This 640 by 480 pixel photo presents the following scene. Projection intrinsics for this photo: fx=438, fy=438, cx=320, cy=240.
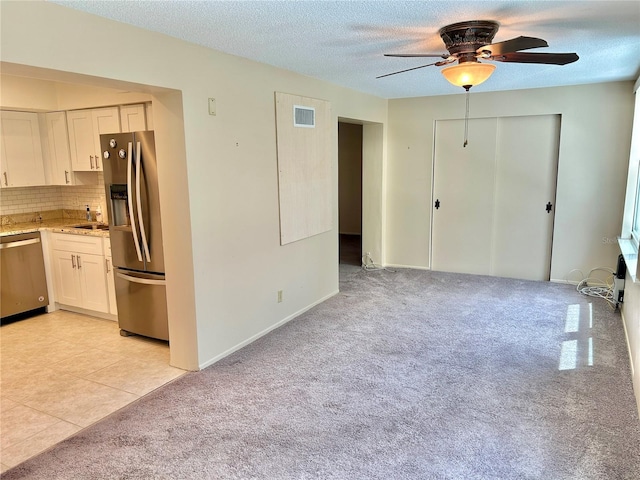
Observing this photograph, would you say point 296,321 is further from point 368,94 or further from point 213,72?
point 368,94

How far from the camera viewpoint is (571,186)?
539 cm

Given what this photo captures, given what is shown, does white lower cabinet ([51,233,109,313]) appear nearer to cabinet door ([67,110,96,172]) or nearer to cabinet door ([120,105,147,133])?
cabinet door ([67,110,96,172])

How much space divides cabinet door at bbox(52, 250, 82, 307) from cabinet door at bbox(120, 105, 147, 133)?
1533 millimetres

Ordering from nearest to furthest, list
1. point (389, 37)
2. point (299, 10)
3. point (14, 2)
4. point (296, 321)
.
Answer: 1. point (14, 2)
2. point (299, 10)
3. point (389, 37)
4. point (296, 321)

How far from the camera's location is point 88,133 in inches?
174

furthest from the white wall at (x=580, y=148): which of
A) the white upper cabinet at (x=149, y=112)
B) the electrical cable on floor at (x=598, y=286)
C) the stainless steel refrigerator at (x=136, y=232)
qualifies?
the stainless steel refrigerator at (x=136, y=232)

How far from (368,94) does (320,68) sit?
181 centimetres

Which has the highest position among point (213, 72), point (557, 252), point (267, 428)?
point (213, 72)

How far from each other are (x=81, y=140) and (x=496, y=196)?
200 inches

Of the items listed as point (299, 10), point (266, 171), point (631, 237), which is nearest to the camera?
point (299, 10)

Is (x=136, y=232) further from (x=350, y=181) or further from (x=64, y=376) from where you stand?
(x=350, y=181)

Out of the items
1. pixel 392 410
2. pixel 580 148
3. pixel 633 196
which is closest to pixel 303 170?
pixel 392 410

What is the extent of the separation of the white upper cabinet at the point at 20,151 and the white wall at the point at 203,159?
7.70 feet

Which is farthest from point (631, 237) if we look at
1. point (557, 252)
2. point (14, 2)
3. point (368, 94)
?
point (14, 2)
